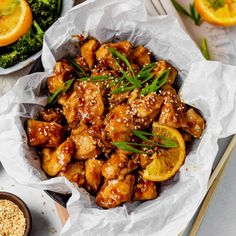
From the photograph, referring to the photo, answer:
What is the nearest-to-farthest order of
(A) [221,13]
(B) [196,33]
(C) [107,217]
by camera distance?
(C) [107,217], (A) [221,13], (B) [196,33]

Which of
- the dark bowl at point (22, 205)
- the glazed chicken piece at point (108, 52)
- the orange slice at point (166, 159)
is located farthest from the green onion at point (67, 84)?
the dark bowl at point (22, 205)

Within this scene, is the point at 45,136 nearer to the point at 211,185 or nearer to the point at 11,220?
the point at 11,220

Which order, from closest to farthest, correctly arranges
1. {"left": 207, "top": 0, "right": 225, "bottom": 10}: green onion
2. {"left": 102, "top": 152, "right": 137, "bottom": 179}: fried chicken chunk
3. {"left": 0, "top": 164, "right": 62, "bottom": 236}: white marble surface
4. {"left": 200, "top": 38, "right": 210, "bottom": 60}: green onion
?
{"left": 102, "top": 152, "right": 137, "bottom": 179}: fried chicken chunk < {"left": 207, "top": 0, "right": 225, "bottom": 10}: green onion < {"left": 200, "top": 38, "right": 210, "bottom": 60}: green onion < {"left": 0, "top": 164, "right": 62, "bottom": 236}: white marble surface

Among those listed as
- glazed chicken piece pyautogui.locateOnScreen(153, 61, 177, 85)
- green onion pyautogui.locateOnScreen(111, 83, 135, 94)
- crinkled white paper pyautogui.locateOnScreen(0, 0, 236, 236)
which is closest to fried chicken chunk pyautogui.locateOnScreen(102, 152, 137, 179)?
crinkled white paper pyautogui.locateOnScreen(0, 0, 236, 236)

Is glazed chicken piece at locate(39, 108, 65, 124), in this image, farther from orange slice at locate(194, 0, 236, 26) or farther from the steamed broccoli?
orange slice at locate(194, 0, 236, 26)

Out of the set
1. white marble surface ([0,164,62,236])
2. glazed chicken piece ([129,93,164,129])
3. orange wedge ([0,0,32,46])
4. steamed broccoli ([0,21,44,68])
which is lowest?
white marble surface ([0,164,62,236])

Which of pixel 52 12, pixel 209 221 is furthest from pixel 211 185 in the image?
pixel 52 12
